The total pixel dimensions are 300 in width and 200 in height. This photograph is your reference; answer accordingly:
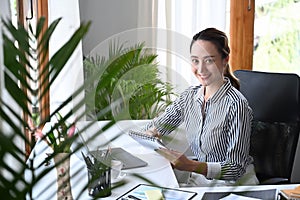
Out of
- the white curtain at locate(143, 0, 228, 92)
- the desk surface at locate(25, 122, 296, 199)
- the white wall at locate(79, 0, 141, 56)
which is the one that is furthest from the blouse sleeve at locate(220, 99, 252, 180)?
the white wall at locate(79, 0, 141, 56)

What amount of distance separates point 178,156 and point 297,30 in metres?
1.95

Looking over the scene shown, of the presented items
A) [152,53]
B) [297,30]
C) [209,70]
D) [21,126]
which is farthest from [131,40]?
[21,126]

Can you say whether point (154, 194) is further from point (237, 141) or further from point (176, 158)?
point (237, 141)

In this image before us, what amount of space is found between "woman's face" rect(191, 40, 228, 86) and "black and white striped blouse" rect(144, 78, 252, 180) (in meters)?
0.06

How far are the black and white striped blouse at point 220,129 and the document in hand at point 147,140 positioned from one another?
0.17 meters

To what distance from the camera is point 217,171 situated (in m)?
2.19

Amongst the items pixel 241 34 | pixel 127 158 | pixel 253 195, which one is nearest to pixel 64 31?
pixel 241 34

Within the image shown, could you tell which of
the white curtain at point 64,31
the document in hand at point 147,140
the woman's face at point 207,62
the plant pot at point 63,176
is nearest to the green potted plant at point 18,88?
the plant pot at point 63,176

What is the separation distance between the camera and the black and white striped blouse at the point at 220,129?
2.23 metres

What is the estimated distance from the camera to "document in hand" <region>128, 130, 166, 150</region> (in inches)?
82.0

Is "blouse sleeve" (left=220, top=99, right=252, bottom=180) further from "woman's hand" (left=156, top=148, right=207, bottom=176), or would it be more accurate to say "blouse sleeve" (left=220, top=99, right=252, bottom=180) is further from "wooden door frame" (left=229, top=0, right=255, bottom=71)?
"wooden door frame" (left=229, top=0, right=255, bottom=71)

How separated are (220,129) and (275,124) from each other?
0.32 m

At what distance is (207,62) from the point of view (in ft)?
7.71

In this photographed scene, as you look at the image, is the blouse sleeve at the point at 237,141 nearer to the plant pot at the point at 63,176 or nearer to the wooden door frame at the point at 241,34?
the plant pot at the point at 63,176
